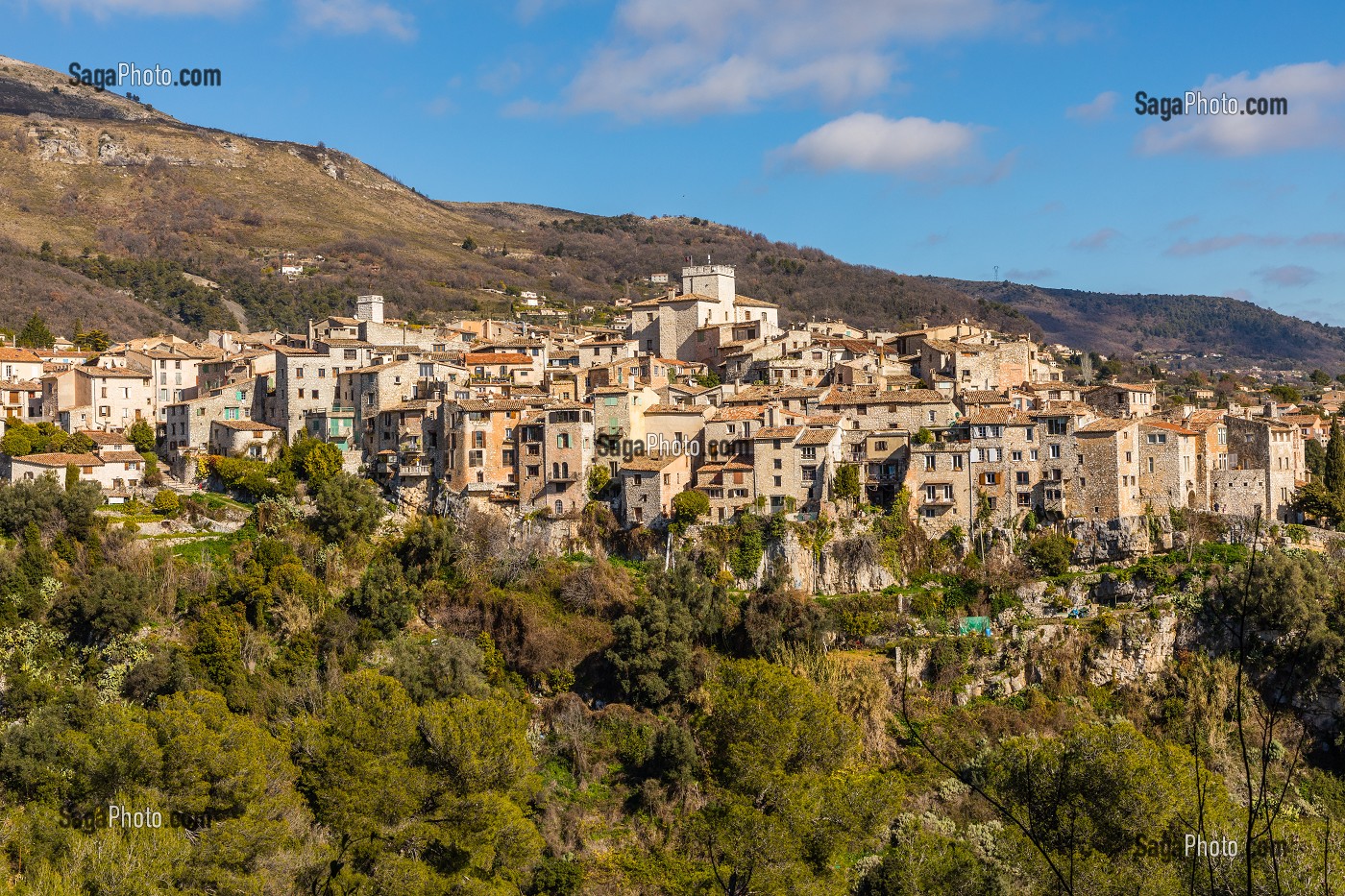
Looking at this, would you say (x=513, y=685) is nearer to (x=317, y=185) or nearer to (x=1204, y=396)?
(x=1204, y=396)

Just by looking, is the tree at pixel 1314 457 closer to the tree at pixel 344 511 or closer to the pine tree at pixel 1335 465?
the pine tree at pixel 1335 465

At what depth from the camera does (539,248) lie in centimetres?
16338

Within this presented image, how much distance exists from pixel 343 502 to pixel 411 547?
314 cm

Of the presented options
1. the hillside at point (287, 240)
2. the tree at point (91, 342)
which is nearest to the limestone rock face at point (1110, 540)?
the tree at point (91, 342)

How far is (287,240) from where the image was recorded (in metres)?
149

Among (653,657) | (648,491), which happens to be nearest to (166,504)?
(648,491)

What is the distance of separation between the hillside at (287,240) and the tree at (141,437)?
46.2 m

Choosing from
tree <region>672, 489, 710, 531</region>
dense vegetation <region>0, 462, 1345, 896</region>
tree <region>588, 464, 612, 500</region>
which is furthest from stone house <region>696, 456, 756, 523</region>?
tree <region>588, 464, 612, 500</region>

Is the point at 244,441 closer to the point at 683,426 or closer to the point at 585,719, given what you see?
the point at 683,426

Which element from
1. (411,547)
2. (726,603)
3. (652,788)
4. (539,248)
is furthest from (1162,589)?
(539,248)

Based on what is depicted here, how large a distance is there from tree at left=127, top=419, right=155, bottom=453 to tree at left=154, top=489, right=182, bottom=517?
308 inches

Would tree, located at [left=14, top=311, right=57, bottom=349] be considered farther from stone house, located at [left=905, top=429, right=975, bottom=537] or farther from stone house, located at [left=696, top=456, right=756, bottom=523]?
stone house, located at [left=905, top=429, right=975, bottom=537]

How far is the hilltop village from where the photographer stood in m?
51.9

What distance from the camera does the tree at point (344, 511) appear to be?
51.5 metres
